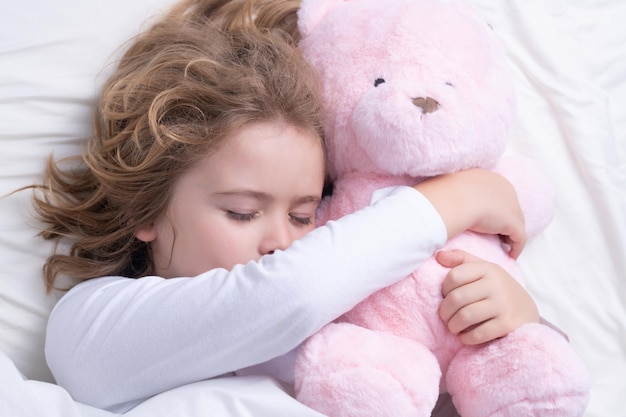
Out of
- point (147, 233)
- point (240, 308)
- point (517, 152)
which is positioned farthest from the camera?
point (517, 152)

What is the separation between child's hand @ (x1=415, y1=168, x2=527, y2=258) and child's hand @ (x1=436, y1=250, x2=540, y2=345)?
0.05 meters

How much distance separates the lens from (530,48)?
Result: 149cm

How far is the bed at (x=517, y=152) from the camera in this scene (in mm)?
985

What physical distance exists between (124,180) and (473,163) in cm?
50

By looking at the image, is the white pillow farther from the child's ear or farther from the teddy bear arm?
the teddy bear arm

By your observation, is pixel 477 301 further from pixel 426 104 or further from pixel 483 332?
pixel 426 104

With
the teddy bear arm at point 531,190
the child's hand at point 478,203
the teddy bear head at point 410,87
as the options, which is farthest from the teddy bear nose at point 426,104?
the teddy bear arm at point 531,190

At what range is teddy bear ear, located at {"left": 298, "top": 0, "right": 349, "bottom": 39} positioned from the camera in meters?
1.21

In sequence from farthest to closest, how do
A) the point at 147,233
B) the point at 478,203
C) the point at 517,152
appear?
the point at 517,152 → the point at 147,233 → the point at 478,203

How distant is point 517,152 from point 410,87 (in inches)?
18.5

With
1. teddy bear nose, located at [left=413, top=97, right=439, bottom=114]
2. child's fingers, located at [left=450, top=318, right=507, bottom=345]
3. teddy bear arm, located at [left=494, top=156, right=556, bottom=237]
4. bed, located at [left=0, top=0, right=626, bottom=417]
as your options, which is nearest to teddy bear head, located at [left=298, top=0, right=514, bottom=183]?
teddy bear nose, located at [left=413, top=97, right=439, bottom=114]

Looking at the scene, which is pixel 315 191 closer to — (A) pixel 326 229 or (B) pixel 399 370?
(A) pixel 326 229

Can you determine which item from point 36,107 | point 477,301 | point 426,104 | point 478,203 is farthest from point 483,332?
point 36,107

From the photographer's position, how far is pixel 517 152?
143 centimetres
